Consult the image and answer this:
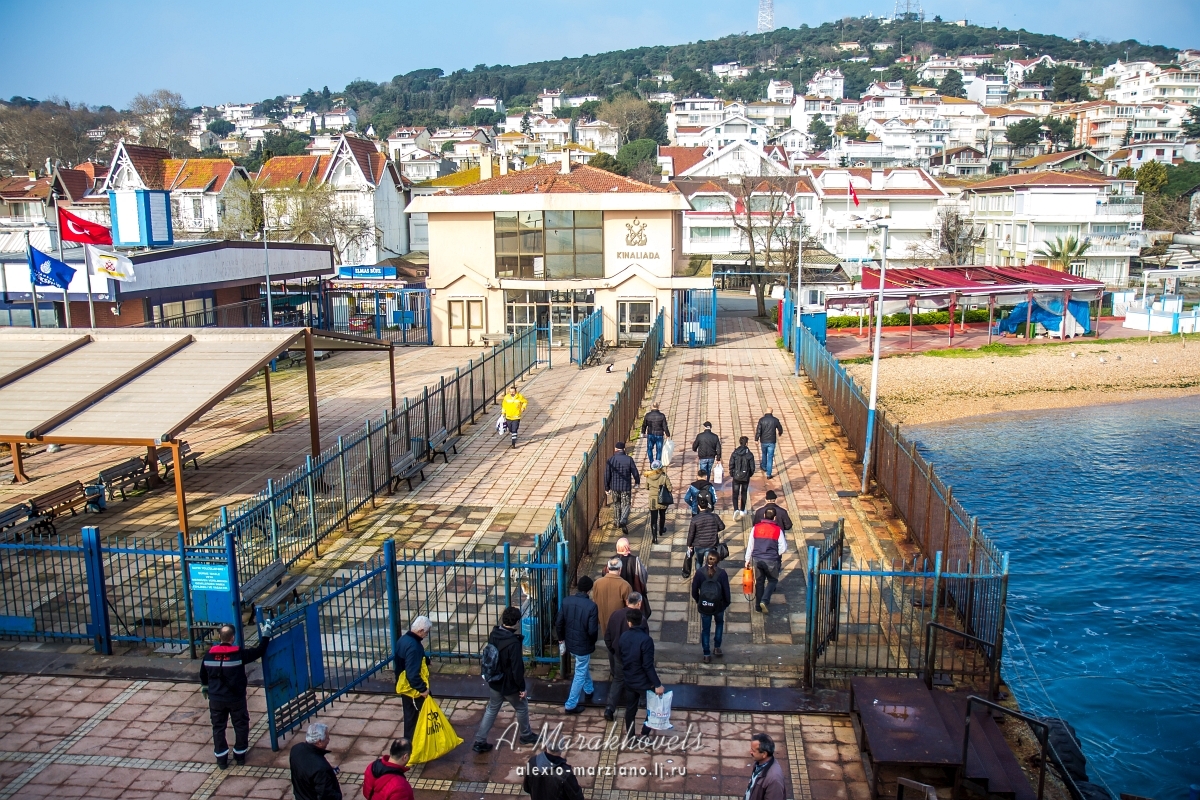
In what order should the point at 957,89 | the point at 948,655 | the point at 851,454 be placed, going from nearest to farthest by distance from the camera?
the point at 948,655
the point at 851,454
the point at 957,89

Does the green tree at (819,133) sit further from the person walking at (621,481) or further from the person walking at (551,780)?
the person walking at (551,780)

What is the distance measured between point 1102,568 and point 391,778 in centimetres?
1541

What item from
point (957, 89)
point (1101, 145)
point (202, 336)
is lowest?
point (202, 336)

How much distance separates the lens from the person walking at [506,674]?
25.9ft

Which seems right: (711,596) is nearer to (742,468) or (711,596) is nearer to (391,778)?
(391,778)

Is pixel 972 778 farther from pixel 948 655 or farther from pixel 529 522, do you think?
pixel 529 522

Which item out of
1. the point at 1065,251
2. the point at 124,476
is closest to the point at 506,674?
the point at 124,476

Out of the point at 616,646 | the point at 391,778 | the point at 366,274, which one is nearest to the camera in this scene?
the point at 391,778

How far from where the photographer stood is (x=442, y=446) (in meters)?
18.4

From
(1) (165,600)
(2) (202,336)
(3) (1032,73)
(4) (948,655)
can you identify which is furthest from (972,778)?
(3) (1032,73)

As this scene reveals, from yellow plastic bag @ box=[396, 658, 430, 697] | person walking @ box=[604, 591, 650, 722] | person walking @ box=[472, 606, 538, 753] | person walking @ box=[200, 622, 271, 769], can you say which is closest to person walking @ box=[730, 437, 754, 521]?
person walking @ box=[604, 591, 650, 722]

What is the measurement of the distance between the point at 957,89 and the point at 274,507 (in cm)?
20037

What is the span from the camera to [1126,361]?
37062 mm

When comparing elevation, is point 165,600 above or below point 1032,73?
→ below
